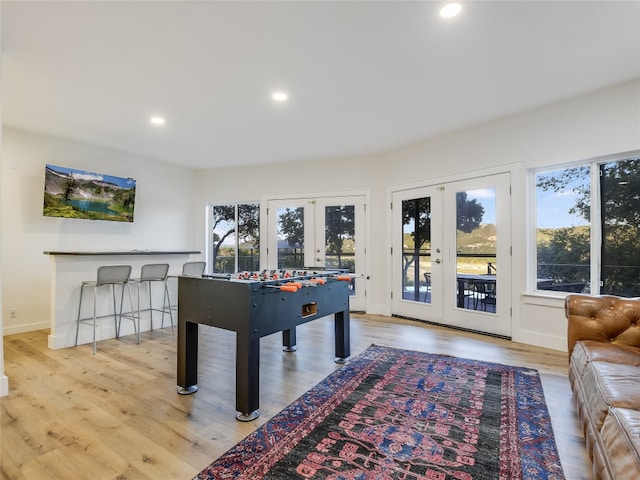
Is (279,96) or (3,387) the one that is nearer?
(3,387)

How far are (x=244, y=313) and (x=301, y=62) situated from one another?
6.81 ft

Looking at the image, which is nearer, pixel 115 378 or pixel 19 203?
pixel 115 378

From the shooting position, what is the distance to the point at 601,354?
1.94 m

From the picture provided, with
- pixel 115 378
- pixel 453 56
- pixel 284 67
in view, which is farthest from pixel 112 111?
pixel 453 56

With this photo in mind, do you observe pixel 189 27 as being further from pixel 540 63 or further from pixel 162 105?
pixel 540 63

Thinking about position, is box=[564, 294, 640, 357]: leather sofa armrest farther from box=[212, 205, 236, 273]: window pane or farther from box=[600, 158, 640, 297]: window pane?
box=[212, 205, 236, 273]: window pane

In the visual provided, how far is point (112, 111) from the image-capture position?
144 inches

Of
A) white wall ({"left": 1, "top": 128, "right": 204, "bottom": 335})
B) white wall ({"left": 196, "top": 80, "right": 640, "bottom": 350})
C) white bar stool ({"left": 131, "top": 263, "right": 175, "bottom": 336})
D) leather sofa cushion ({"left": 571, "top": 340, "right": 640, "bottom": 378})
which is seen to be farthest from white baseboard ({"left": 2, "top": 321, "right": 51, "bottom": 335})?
leather sofa cushion ({"left": 571, "top": 340, "right": 640, "bottom": 378})

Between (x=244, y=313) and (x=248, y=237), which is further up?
(x=248, y=237)

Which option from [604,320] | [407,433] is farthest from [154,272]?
[604,320]

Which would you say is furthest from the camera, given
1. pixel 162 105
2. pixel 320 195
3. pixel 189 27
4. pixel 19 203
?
pixel 320 195

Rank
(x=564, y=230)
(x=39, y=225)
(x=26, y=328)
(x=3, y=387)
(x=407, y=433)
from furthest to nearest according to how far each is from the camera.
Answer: (x=39, y=225), (x=26, y=328), (x=564, y=230), (x=3, y=387), (x=407, y=433)

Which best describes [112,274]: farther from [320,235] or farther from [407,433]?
[407,433]

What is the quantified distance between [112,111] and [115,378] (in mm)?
2853
